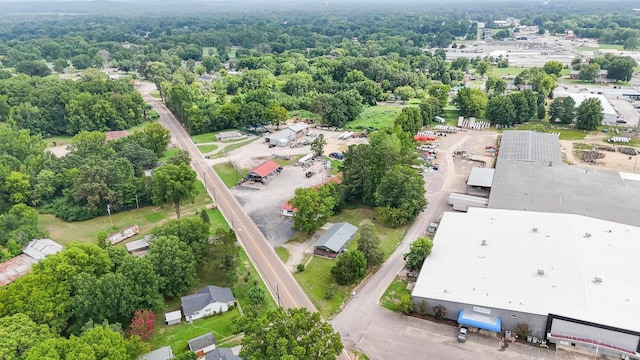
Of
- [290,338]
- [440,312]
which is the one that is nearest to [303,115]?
[440,312]

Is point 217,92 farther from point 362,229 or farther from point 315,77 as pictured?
point 362,229

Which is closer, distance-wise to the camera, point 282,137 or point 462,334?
point 462,334

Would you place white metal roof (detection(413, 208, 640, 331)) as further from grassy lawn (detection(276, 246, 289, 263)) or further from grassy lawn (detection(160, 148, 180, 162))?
grassy lawn (detection(160, 148, 180, 162))

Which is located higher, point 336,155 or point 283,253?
point 336,155

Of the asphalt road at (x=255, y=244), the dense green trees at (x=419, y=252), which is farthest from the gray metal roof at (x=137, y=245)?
the dense green trees at (x=419, y=252)

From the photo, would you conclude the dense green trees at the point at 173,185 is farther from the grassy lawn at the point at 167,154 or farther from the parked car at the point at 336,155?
the parked car at the point at 336,155

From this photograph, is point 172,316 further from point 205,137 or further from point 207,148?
point 205,137

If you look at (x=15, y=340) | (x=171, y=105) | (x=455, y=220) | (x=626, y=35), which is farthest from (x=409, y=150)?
(x=626, y=35)
